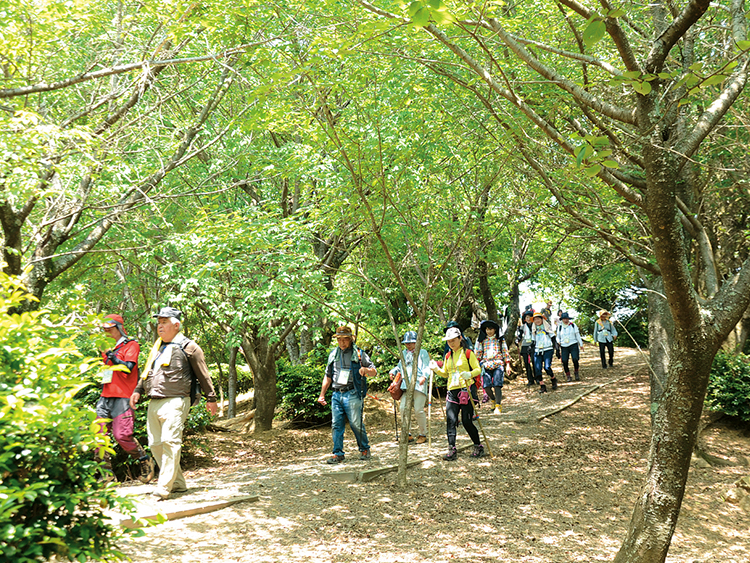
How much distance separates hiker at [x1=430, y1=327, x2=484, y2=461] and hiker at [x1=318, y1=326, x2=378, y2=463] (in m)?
1.12

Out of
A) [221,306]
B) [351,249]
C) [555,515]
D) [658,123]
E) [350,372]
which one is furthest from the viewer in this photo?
[351,249]

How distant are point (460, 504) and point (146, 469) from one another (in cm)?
431

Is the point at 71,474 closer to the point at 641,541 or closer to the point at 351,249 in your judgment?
the point at 641,541

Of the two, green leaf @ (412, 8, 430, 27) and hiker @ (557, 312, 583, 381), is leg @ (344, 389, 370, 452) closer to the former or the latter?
green leaf @ (412, 8, 430, 27)

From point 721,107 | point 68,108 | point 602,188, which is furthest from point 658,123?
point 68,108

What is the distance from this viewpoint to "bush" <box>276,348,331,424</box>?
39.1 ft

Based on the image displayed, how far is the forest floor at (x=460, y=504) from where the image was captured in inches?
194

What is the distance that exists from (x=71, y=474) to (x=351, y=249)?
8.67m

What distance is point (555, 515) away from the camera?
5.95 metres

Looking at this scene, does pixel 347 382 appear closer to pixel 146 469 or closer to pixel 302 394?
pixel 146 469

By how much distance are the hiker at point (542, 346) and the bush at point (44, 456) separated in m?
11.5

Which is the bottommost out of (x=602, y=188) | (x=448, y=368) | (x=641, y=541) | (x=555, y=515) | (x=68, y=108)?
(x=555, y=515)

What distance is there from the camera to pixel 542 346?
517 inches

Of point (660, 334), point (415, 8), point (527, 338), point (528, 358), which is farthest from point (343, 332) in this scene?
point (528, 358)
